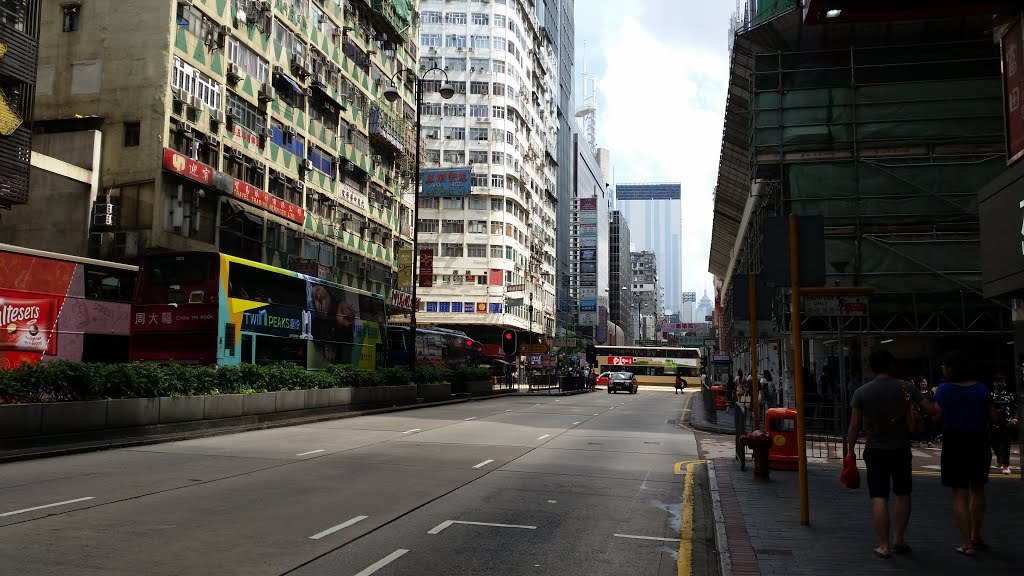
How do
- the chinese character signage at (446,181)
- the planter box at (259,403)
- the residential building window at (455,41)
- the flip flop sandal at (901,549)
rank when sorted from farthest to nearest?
the residential building window at (455,41), the chinese character signage at (446,181), the planter box at (259,403), the flip flop sandal at (901,549)

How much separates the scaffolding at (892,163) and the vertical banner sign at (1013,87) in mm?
13878

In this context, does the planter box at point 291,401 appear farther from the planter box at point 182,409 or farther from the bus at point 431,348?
the bus at point 431,348

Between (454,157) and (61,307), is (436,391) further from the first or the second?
(454,157)

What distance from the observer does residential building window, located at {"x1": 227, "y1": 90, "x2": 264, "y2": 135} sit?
119ft

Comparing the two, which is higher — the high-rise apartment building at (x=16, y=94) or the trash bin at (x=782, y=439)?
the high-rise apartment building at (x=16, y=94)

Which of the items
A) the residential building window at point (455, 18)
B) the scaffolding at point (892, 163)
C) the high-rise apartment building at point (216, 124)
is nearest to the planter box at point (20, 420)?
the high-rise apartment building at point (216, 124)

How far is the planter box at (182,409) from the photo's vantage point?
1722 centimetres

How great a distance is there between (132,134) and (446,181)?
49.3 m

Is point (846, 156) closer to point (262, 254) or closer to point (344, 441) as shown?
point (344, 441)

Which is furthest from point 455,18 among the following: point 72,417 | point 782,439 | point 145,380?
point 782,439

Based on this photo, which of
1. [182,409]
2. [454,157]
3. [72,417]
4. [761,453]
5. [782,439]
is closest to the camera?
[761,453]

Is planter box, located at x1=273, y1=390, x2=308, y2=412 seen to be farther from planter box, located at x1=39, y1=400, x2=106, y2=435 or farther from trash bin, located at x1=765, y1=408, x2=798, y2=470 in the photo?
trash bin, located at x1=765, y1=408, x2=798, y2=470

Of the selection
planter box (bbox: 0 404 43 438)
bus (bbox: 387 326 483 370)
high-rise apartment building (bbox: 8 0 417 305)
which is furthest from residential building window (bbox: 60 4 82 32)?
planter box (bbox: 0 404 43 438)

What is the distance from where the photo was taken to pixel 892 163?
26.9 metres
